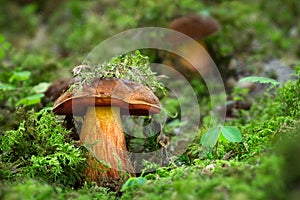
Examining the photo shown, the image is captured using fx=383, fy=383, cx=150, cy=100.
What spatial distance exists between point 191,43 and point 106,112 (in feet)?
9.22

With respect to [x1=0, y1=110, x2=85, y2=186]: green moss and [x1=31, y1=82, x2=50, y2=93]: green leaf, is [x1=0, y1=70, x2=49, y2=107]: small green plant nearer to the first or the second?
[x1=31, y1=82, x2=50, y2=93]: green leaf

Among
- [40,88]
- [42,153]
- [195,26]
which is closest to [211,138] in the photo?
[42,153]

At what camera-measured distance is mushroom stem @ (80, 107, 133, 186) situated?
7.89 ft

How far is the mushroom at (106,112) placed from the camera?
94.0 inches

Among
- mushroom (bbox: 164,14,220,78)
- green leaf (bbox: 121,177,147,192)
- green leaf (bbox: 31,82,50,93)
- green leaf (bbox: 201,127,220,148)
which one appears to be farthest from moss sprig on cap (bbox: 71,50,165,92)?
mushroom (bbox: 164,14,220,78)

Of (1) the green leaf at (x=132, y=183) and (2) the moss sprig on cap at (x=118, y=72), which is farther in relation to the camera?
→ (2) the moss sprig on cap at (x=118, y=72)

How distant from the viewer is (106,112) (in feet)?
8.30

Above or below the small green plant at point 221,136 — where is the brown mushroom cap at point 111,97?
above

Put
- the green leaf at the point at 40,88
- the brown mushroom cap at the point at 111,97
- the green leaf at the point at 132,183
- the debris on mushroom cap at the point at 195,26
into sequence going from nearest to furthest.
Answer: the green leaf at the point at 132,183 → the brown mushroom cap at the point at 111,97 → the green leaf at the point at 40,88 → the debris on mushroom cap at the point at 195,26

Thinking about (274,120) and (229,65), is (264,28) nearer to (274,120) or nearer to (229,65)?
(229,65)

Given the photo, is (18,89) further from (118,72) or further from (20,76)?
(118,72)

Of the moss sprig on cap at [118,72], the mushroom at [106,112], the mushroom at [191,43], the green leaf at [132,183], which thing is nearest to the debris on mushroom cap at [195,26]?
the mushroom at [191,43]

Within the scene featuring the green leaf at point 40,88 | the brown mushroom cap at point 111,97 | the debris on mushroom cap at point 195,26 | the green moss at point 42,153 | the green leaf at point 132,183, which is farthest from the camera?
the debris on mushroom cap at point 195,26

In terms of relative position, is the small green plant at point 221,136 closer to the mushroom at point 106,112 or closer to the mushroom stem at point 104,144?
the mushroom at point 106,112
